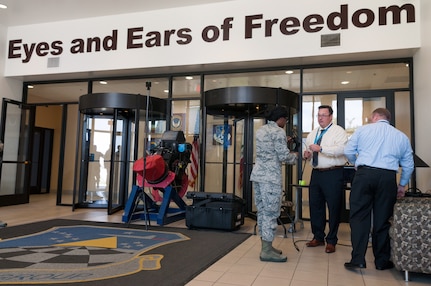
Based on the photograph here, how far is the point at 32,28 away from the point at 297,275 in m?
7.26

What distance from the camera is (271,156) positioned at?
343cm

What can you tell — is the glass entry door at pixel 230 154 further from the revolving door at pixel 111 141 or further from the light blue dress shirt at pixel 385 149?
the light blue dress shirt at pixel 385 149

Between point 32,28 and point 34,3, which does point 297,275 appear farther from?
point 32,28

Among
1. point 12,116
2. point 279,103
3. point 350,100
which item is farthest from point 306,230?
point 12,116

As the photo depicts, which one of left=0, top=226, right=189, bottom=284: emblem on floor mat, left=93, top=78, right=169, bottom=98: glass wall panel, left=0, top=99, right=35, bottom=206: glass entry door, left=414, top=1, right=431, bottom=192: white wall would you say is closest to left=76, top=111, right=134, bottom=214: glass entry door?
left=93, top=78, right=169, bottom=98: glass wall panel

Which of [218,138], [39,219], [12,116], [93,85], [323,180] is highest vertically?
[93,85]

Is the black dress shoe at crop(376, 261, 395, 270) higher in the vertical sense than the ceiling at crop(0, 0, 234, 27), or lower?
lower

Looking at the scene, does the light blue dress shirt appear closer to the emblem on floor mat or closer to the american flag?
the emblem on floor mat

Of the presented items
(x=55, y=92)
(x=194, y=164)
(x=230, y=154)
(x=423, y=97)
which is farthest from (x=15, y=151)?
(x=423, y=97)

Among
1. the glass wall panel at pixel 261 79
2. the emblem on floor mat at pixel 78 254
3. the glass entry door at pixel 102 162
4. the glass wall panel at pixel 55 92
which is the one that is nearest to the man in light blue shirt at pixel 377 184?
the emblem on floor mat at pixel 78 254

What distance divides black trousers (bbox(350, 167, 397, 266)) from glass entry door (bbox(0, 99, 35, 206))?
280 inches

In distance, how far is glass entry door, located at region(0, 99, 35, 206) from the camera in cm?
752

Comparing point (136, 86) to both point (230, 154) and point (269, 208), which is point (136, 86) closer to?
point (230, 154)

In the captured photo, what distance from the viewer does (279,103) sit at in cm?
560
